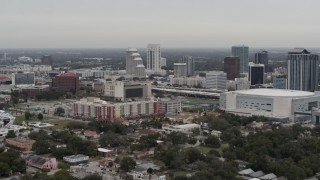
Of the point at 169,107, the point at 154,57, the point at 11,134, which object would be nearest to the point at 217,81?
the point at 169,107

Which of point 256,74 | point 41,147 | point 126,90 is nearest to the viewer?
point 41,147

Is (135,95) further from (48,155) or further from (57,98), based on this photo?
(48,155)

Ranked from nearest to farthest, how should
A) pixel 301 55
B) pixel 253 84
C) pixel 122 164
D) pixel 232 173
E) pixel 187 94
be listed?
1. pixel 232 173
2. pixel 122 164
3. pixel 301 55
4. pixel 187 94
5. pixel 253 84

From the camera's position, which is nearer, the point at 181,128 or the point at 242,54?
the point at 181,128

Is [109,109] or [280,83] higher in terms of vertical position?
[280,83]

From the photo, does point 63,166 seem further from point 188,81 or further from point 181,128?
point 188,81

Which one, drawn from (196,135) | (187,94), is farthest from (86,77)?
(196,135)
